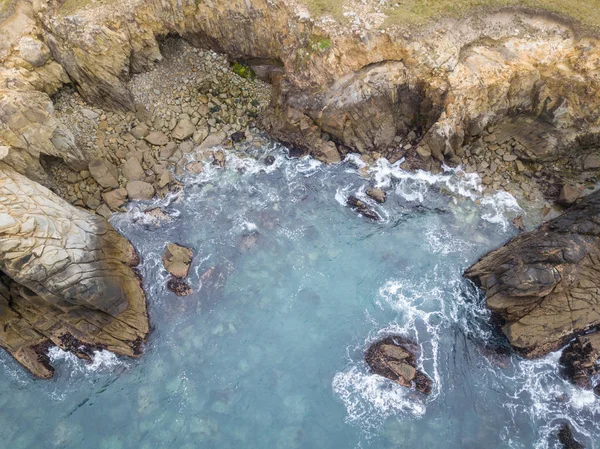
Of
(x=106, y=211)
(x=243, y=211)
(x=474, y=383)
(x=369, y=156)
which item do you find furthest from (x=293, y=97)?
(x=474, y=383)

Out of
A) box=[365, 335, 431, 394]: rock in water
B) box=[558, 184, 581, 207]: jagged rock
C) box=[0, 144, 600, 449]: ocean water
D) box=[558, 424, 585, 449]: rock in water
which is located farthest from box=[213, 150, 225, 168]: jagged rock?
box=[558, 424, 585, 449]: rock in water

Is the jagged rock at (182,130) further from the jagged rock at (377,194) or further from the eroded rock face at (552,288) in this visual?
the eroded rock face at (552,288)

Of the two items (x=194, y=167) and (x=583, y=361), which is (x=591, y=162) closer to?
(x=583, y=361)

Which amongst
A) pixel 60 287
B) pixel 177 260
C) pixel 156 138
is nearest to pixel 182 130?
pixel 156 138

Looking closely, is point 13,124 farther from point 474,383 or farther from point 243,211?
point 474,383

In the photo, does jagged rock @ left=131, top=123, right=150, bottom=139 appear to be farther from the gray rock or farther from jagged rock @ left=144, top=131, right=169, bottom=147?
the gray rock

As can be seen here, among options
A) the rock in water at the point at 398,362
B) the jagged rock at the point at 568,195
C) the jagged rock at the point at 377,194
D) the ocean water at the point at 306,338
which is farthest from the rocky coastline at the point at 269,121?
the rock in water at the point at 398,362
